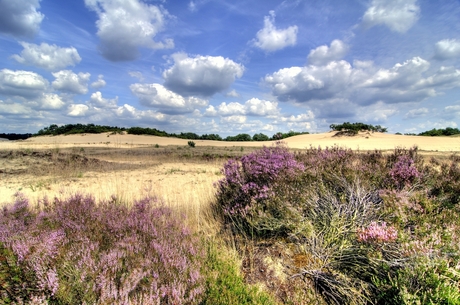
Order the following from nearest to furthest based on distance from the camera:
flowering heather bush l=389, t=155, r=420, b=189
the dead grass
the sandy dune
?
flowering heather bush l=389, t=155, r=420, b=189
the dead grass
the sandy dune

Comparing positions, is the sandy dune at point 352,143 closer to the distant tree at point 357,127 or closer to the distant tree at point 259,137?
the distant tree at point 357,127

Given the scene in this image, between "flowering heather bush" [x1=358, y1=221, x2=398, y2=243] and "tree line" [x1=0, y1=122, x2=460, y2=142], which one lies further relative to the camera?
"tree line" [x1=0, y1=122, x2=460, y2=142]

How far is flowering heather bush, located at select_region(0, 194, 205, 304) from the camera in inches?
92.2

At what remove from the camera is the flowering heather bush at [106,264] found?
234cm

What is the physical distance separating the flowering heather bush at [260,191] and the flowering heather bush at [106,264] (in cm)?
117

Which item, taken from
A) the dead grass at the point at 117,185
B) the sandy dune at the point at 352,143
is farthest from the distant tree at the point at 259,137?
the dead grass at the point at 117,185

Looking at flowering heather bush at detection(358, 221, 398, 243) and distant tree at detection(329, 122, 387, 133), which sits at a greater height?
distant tree at detection(329, 122, 387, 133)

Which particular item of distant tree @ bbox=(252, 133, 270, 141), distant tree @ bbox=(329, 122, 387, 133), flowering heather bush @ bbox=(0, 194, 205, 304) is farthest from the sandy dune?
flowering heather bush @ bbox=(0, 194, 205, 304)

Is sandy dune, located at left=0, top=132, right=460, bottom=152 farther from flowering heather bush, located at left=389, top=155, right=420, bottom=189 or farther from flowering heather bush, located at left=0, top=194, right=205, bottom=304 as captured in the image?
flowering heather bush, located at left=0, top=194, right=205, bottom=304

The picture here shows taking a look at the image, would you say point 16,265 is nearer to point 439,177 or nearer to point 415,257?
point 415,257

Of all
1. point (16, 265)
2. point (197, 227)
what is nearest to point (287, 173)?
point (197, 227)

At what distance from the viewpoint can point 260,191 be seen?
4332mm

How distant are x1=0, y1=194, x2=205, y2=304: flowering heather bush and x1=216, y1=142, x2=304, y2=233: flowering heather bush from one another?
1.17m

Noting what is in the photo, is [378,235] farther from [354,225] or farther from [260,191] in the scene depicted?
[260,191]
